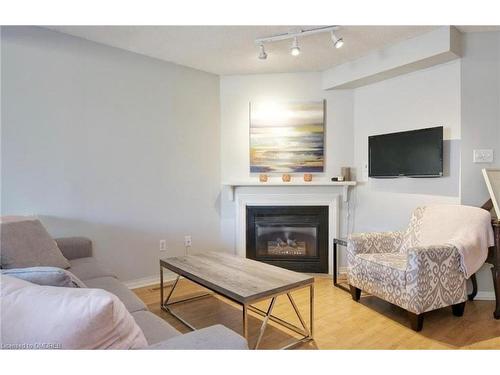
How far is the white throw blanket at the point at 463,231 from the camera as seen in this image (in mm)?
2418

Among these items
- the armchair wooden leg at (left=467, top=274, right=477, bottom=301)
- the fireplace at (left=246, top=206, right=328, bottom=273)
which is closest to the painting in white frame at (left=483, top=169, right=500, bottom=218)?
the armchair wooden leg at (left=467, top=274, right=477, bottom=301)

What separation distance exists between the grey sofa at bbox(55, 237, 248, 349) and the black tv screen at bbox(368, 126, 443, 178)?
2.67 metres

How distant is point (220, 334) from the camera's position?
3.78 ft

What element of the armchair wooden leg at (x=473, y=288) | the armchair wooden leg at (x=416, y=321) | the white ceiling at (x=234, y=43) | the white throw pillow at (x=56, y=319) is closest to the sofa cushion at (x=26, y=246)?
the white throw pillow at (x=56, y=319)

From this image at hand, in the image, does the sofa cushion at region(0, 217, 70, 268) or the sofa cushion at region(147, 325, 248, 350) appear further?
the sofa cushion at region(0, 217, 70, 268)

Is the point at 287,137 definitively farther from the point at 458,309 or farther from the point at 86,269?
the point at 86,269

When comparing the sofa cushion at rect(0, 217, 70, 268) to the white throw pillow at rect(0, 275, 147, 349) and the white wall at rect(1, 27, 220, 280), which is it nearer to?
the white wall at rect(1, 27, 220, 280)

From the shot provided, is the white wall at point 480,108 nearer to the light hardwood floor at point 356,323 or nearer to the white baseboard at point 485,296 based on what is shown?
the white baseboard at point 485,296

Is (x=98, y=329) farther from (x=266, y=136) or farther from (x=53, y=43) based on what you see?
(x=266, y=136)

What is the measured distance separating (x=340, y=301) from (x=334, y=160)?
164 cm

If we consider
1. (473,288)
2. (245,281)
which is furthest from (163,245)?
(473,288)

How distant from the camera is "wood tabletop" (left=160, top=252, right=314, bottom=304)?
6.27ft

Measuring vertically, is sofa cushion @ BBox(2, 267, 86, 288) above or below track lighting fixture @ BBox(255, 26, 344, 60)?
A: below

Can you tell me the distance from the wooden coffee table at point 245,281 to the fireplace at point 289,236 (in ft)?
3.75
